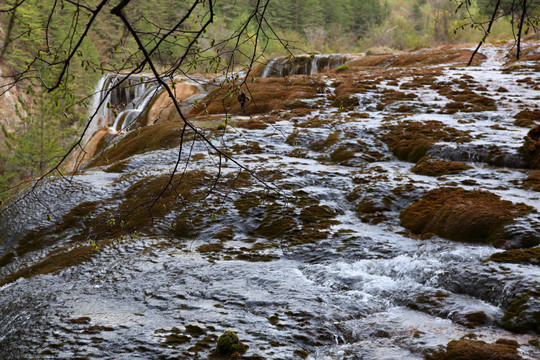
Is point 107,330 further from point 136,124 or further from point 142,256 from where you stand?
point 136,124

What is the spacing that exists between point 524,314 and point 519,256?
1.15 meters

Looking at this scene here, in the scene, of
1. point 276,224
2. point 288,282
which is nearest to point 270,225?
point 276,224

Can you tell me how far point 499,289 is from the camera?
189 inches

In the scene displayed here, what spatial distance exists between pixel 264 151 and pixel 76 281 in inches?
244

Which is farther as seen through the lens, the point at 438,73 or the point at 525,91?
the point at 438,73

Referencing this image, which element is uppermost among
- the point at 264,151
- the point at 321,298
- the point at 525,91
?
the point at 525,91

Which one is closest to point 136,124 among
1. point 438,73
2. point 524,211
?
point 438,73

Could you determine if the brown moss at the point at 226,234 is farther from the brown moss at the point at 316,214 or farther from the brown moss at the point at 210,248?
the brown moss at the point at 316,214

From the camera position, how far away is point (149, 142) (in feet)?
42.0

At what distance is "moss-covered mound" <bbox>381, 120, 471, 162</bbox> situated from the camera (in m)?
10.0

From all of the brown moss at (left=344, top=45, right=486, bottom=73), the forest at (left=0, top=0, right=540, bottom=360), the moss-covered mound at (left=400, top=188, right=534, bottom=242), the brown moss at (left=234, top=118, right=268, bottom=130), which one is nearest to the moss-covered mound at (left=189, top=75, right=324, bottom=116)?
the brown moss at (left=234, top=118, right=268, bottom=130)

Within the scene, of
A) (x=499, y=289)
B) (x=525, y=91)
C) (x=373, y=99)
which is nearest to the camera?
(x=499, y=289)

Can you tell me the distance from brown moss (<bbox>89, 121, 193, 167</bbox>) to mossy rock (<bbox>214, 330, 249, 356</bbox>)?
8.44 metres

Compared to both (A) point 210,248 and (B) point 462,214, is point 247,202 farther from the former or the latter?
(B) point 462,214
